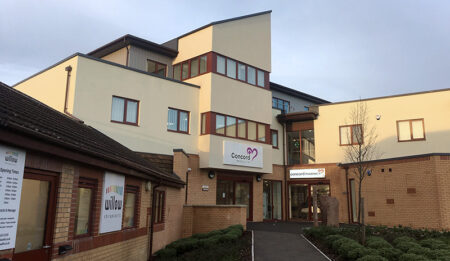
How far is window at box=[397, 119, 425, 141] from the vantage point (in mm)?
22250


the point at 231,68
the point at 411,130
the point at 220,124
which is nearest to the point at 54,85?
the point at 220,124

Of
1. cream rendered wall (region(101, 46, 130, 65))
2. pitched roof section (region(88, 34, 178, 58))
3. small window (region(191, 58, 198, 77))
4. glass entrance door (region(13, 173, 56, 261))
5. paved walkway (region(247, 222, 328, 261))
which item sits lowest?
paved walkway (region(247, 222, 328, 261))

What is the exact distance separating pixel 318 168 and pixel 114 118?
13.5 m

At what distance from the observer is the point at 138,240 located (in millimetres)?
11383

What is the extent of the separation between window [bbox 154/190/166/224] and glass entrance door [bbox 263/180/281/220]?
11954 millimetres

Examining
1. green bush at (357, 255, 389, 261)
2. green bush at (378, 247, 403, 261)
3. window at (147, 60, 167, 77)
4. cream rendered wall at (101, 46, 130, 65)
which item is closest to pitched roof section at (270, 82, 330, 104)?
window at (147, 60, 167, 77)

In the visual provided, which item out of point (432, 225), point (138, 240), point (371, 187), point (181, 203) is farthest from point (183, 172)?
point (432, 225)

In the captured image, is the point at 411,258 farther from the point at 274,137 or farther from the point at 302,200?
the point at 274,137

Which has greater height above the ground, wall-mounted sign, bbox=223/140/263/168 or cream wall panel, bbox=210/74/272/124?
cream wall panel, bbox=210/74/272/124

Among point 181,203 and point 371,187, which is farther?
point 371,187

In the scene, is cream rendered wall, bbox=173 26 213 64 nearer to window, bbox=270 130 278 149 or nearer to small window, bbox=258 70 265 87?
small window, bbox=258 70 265 87

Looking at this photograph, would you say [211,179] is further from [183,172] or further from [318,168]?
[318,168]

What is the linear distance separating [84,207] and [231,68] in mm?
15783

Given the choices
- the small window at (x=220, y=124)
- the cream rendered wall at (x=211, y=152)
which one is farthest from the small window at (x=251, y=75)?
the cream rendered wall at (x=211, y=152)
